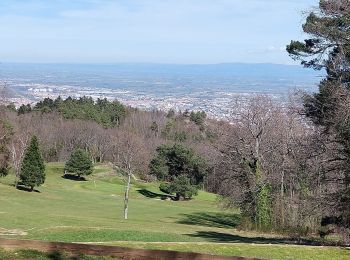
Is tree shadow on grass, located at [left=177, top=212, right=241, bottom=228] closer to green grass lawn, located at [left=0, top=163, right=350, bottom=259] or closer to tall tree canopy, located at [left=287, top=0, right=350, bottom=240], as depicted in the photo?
green grass lawn, located at [left=0, top=163, right=350, bottom=259]

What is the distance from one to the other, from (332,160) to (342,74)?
3165mm

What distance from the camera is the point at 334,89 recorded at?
56.1 feet

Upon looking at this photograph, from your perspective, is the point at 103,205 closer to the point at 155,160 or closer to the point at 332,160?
the point at 155,160

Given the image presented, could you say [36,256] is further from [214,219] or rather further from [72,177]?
[72,177]

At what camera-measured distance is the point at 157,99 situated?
166 metres

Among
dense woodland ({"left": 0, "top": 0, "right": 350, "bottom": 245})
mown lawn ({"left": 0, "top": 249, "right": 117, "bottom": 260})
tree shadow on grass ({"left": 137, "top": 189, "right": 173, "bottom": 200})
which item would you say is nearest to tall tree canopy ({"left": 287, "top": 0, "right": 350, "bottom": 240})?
dense woodland ({"left": 0, "top": 0, "right": 350, "bottom": 245})

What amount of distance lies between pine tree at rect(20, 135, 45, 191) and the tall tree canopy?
31888 millimetres

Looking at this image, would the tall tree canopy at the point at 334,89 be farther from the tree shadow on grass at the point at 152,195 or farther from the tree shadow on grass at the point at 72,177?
the tree shadow on grass at the point at 72,177

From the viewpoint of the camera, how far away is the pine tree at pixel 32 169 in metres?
46.0

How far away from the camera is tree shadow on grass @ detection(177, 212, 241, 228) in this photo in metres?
35.4

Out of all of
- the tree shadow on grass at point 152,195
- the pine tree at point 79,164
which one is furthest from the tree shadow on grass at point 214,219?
the pine tree at point 79,164

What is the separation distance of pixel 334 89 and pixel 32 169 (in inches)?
1359

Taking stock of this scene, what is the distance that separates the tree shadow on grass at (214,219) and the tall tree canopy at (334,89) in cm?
1629

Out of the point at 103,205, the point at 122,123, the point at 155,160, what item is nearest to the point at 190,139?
the point at 122,123
